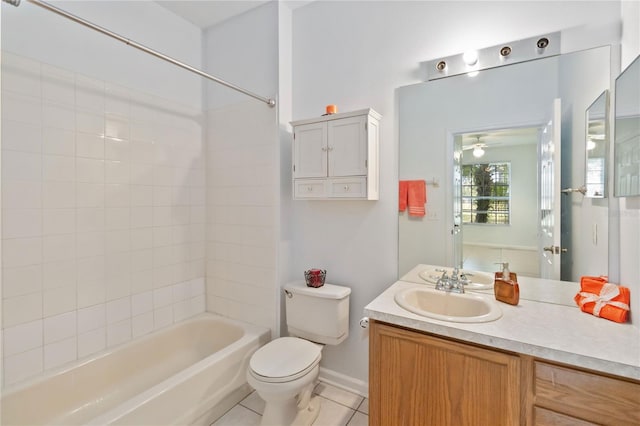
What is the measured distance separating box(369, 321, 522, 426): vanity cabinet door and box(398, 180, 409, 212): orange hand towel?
0.79 m

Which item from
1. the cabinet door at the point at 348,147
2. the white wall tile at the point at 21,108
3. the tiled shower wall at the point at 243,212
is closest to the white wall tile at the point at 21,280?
the white wall tile at the point at 21,108

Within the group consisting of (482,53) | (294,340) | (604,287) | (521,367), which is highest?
(482,53)

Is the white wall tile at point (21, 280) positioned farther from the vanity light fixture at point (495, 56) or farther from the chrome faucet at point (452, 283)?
the vanity light fixture at point (495, 56)

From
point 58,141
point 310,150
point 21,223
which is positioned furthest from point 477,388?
point 58,141

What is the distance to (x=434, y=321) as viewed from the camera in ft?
4.00

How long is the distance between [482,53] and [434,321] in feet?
4.65

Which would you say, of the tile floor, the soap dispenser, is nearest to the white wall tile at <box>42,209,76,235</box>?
the tile floor

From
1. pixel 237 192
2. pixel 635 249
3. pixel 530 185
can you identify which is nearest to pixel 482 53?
pixel 530 185

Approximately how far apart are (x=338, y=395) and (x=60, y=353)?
1.68 m

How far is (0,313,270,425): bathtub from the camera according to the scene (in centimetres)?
144

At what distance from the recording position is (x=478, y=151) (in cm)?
164

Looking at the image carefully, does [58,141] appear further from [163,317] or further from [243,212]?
[163,317]

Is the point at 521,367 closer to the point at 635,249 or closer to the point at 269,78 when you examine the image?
the point at 635,249

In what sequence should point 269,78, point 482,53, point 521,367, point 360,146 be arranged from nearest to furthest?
point 521,367, point 482,53, point 360,146, point 269,78
